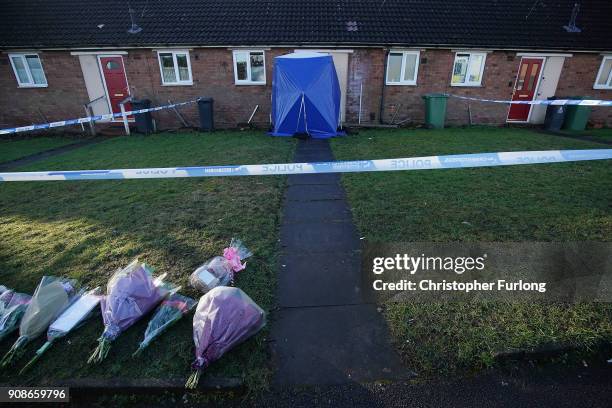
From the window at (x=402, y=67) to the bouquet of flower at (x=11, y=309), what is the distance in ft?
38.7

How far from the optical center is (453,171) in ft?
20.4

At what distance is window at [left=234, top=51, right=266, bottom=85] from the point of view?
11.3 meters

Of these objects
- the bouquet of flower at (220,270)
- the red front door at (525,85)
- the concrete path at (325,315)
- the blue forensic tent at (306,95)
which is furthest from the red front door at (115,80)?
the red front door at (525,85)

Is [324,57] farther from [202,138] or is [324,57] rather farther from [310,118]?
[202,138]

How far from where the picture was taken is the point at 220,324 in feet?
7.00

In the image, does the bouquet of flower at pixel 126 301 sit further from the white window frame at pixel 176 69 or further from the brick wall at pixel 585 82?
the brick wall at pixel 585 82

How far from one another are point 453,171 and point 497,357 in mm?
4723

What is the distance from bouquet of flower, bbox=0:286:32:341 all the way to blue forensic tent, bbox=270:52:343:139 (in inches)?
318

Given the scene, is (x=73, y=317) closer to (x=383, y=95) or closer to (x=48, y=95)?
(x=383, y=95)

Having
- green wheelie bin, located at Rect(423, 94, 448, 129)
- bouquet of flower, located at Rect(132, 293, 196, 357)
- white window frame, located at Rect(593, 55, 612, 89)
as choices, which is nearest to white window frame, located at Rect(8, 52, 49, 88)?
bouquet of flower, located at Rect(132, 293, 196, 357)

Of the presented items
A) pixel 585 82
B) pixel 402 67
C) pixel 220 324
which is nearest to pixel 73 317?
pixel 220 324

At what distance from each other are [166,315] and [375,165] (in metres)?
2.54

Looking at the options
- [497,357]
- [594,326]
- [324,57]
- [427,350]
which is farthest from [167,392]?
[324,57]

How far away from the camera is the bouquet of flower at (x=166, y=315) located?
7.38ft
